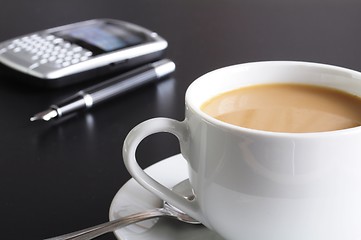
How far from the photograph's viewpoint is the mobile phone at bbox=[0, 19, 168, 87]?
769mm

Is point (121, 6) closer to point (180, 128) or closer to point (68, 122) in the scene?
point (68, 122)

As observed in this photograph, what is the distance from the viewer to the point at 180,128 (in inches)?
17.8

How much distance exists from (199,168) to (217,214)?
0.12 feet

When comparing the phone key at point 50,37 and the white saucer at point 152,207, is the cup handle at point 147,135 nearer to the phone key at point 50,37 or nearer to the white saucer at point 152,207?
the white saucer at point 152,207

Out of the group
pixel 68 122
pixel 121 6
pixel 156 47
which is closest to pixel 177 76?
pixel 156 47

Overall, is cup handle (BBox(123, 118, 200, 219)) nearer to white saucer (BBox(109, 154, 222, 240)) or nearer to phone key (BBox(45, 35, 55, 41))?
white saucer (BBox(109, 154, 222, 240))

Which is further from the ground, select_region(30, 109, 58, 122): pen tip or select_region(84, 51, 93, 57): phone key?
select_region(84, 51, 93, 57): phone key

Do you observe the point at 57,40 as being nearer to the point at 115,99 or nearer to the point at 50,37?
the point at 50,37

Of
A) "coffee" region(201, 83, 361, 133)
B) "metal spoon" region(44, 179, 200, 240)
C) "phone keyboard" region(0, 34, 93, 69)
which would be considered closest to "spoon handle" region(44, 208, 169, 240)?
"metal spoon" region(44, 179, 200, 240)

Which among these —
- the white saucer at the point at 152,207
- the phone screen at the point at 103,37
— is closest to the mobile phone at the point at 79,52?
the phone screen at the point at 103,37

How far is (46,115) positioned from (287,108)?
309 millimetres

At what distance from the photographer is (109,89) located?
73 centimetres

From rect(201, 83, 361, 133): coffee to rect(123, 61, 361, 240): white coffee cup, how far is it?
34 millimetres

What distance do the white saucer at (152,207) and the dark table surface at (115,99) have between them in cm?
3
